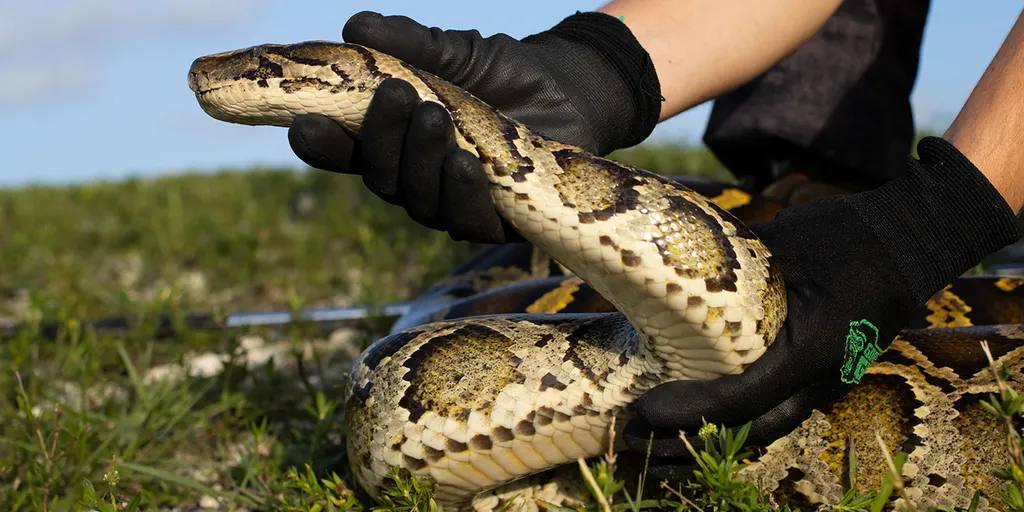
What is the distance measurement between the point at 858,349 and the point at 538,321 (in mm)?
1011

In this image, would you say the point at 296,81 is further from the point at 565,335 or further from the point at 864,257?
the point at 864,257

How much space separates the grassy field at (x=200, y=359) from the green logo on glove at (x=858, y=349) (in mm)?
414

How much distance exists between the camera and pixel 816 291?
3068 millimetres

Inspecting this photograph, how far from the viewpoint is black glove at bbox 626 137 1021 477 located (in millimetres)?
2989

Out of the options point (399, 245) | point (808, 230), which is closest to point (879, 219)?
point (808, 230)

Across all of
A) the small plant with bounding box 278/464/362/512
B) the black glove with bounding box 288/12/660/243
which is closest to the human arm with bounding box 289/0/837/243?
the black glove with bounding box 288/12/660/243

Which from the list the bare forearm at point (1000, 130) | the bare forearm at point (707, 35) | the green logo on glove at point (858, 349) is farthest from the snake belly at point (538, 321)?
the bare forearm at point (707, 35)

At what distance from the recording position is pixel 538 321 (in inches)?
132

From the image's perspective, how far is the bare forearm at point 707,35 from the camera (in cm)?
413

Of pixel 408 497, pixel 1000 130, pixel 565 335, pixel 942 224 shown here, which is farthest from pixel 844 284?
pixel 408 497

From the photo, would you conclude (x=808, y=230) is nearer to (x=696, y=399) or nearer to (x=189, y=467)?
(x=696, y=399)

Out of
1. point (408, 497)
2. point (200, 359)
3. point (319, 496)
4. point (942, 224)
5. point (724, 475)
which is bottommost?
point (200, 359)

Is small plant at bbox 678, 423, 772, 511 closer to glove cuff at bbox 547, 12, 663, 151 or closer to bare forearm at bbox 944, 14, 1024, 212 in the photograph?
bare forearm at bbox 944, 14, 1024, 212

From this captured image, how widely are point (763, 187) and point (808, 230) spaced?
124 inches
